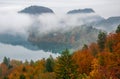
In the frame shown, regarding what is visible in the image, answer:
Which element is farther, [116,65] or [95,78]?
[116,65]

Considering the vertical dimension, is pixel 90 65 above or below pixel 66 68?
below

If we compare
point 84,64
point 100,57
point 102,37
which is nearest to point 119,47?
point 100,57

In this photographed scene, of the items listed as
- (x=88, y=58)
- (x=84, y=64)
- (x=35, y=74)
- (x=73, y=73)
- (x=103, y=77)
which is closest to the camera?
(x=103, y=77)

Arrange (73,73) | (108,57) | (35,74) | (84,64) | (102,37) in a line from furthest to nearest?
1. (35,74)
2. (102,37)
3. (84,64)
4. (108,57)
5. (73,73)

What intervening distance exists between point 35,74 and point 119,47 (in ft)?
217

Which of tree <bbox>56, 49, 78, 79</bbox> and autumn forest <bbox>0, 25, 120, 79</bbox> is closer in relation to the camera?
tree <bbox>56, 49, 78, 79</bbox>

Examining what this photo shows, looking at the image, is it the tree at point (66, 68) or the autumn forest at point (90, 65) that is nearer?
the tree at point (66, 68)

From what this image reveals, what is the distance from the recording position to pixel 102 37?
132 m

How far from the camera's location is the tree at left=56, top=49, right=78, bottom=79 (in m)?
57.8

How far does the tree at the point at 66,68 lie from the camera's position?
57.8 metres

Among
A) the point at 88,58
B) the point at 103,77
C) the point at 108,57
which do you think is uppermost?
the point at 103,77

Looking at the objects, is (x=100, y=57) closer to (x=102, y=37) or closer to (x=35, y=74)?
(x=102, y=37)

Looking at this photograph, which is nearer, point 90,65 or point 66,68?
point 66,68

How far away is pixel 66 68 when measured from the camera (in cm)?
5825
